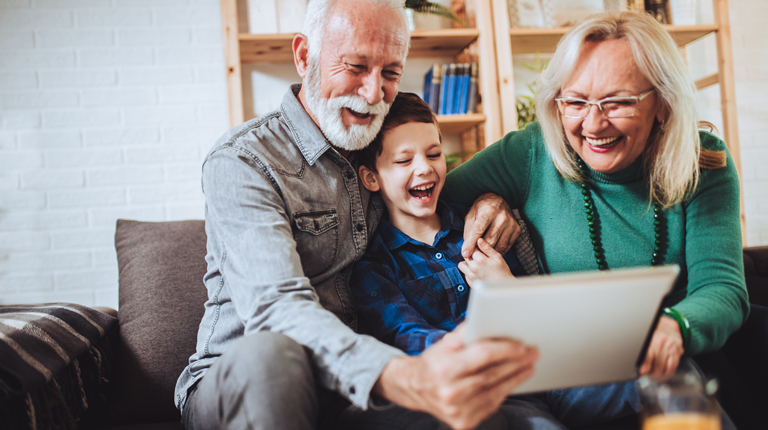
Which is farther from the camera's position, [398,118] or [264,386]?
[398,118]

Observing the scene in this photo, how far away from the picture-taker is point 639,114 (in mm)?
1177

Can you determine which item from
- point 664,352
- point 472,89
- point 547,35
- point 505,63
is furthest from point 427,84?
point 664,352

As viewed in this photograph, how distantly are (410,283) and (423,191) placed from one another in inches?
9.2

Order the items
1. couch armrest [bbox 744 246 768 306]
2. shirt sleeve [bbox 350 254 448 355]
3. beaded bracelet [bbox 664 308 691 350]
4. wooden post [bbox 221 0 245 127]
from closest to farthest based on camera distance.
→ beaded bracelet [bbox 664 308 691 350] → shirt sleeve [bbox 350 254 448 355] → couch armrest [bbox 744 246 768 306] → wooden post [bbox 221 0 245 127]

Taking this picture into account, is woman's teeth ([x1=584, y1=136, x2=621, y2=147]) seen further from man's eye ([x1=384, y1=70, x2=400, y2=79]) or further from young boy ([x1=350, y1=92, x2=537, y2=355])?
man's eye ([x1=384, y1=70, x2=400, y2=79])

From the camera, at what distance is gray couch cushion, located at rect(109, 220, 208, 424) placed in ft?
4.36

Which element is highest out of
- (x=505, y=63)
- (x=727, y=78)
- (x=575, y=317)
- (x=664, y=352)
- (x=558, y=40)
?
(x=558, y=40)

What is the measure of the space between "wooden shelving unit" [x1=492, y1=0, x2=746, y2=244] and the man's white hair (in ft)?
4.37

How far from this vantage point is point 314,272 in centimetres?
123

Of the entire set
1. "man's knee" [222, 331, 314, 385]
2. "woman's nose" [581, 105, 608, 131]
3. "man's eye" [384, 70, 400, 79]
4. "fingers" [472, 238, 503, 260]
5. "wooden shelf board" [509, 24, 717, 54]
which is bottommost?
"man's knee" [222, 331, 314, 385]

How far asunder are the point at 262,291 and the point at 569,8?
8.47 ft

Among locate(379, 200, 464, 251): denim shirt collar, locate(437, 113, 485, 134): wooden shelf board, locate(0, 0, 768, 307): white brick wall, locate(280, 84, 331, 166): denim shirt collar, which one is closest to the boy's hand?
locate(379, 200, 464, 251): denim shirt collar

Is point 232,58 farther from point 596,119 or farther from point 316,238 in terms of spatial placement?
point 596,119

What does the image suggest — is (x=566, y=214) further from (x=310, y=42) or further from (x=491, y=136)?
(x=491, y=136)
